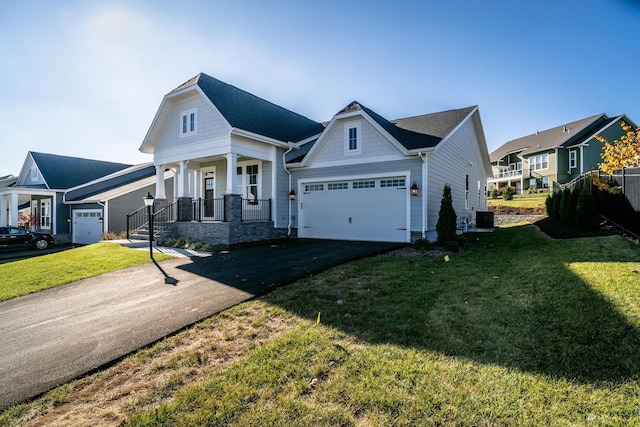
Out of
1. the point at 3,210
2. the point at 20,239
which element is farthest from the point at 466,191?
the point at 3,210

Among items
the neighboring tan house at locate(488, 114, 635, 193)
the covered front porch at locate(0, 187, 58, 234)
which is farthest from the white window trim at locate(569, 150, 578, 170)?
the covered front porch at locate(0, 187, 58, 234)

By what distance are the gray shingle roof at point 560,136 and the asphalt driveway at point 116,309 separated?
31.6 metres

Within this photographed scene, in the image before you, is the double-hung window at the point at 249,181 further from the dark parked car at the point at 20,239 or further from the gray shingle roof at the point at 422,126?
the dark parked car at the point at 20,239

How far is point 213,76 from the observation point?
15156mm

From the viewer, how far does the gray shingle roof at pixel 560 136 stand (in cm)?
2956

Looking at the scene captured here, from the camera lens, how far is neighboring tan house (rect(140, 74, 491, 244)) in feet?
39.2

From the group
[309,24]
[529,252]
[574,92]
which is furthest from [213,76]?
[574,92]

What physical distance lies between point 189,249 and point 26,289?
5120 mm

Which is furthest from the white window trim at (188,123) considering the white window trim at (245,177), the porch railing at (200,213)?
the porch railing at (200,213)

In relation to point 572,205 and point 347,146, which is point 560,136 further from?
point 347,146

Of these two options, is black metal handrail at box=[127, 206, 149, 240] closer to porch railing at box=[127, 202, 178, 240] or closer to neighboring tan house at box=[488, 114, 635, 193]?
porch railing at box=[127, 202, 178, 240]

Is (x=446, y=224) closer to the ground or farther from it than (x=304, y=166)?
closer to the ground

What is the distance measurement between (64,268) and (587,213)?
15.1 m

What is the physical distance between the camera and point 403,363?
3137mm
